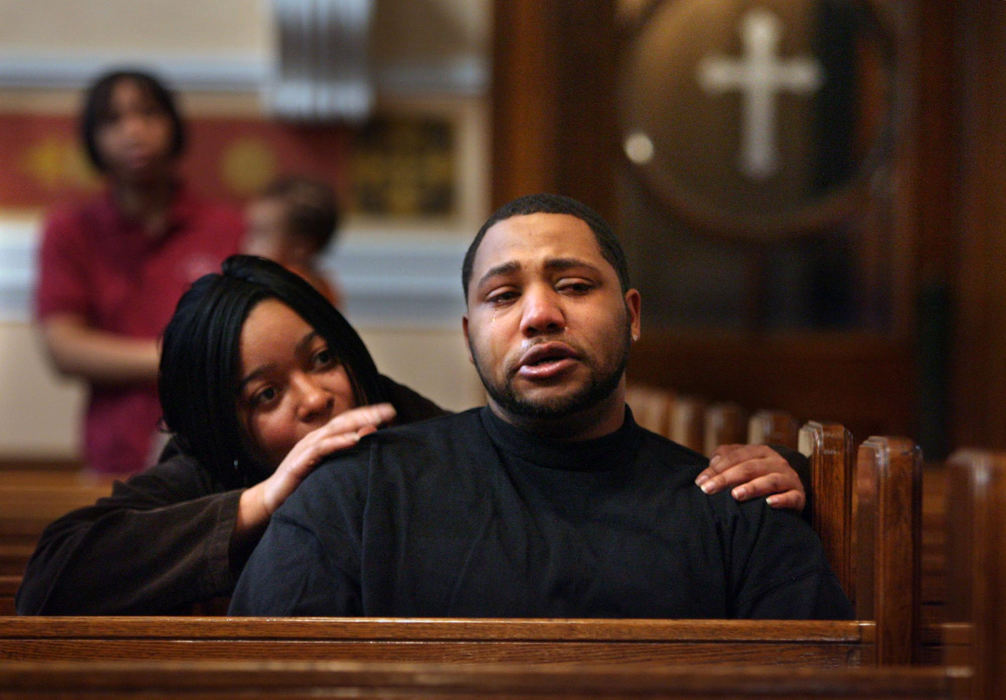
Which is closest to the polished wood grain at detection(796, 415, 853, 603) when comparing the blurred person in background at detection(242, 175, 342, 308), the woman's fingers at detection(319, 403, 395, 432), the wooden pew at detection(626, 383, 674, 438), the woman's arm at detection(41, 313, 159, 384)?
the woman's fingers at detection(319, 403, 395, 432)

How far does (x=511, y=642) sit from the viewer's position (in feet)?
4.12

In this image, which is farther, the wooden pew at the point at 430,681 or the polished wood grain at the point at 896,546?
the polished wood grain at the point at 896,546

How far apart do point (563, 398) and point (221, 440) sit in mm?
479

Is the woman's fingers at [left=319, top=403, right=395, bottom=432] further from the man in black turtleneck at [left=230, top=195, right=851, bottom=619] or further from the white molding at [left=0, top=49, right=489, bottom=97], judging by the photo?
the white molding at [left=0, top=49, right=489, bottom=97]

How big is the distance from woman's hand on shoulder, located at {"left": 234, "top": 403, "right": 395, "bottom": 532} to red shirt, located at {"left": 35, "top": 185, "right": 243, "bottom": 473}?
57.6 inches

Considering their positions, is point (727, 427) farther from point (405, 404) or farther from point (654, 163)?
point (654, 163)

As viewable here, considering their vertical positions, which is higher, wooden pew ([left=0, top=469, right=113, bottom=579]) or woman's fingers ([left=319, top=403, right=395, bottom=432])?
woman's fingers ([left=319, top=403, right=395, bottom=432])

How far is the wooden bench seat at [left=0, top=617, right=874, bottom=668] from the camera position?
1.25 m

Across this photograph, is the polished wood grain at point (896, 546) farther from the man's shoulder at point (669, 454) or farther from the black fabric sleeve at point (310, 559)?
the black fabric sleeve at point (310, 559)

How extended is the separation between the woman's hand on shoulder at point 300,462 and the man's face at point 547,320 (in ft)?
0.53

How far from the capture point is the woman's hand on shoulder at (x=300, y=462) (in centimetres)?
147

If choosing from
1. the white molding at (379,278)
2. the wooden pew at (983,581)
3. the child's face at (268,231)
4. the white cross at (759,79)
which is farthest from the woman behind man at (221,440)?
the white cross at (759,79)

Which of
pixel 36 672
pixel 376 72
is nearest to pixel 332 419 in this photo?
pixel 36 672

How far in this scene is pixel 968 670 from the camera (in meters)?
1.05
